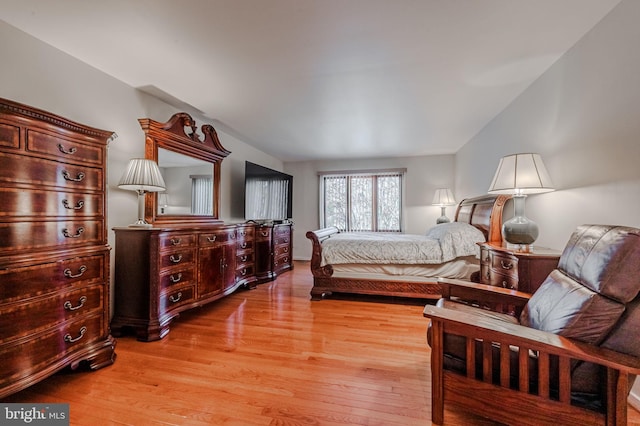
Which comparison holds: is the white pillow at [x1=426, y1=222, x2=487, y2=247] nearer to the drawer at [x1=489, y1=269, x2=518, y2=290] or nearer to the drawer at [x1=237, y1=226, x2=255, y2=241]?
the drawer at [x1=489, y1=269, x2=518, y2=290]

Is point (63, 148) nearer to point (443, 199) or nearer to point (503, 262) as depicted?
point (503, 262)

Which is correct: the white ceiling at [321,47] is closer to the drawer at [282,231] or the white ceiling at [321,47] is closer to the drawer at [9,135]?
the drawer at [9,135]

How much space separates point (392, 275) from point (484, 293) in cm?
150

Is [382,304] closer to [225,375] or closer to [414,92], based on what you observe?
[225,375]

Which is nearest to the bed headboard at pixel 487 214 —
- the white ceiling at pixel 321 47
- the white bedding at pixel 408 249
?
the white bedding at pixel 408 249

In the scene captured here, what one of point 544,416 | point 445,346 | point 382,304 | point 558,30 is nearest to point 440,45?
point 558,30

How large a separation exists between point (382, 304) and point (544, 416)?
2051 mm

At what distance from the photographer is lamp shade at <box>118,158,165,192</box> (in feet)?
7.38

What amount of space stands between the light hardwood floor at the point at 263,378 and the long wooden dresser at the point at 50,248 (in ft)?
0.87

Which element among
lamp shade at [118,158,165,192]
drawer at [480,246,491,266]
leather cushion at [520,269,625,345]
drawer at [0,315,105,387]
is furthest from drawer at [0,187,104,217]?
drawer at [480,246,491,266]

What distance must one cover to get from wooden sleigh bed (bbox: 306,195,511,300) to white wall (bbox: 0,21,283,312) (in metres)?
1.99

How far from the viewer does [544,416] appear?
108cm

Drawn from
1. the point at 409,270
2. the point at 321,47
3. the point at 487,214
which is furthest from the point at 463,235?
the point at 321,47

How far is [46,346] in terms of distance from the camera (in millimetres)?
1489
